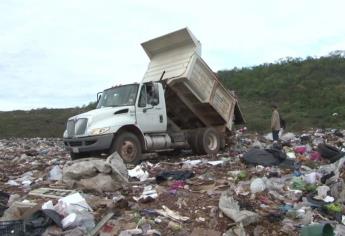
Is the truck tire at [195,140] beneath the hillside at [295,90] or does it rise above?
beneath

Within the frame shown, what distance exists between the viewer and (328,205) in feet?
21.3

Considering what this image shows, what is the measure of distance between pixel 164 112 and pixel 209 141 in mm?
1768

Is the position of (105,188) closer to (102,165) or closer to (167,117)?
(102,165)

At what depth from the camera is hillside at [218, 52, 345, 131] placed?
2480 centimetres

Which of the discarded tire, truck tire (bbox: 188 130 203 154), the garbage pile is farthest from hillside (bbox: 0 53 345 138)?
the garbage pile

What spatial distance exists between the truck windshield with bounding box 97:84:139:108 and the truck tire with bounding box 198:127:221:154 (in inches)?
90.7

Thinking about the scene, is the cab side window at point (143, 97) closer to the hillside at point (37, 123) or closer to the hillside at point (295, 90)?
the hillside at point (295, 90)

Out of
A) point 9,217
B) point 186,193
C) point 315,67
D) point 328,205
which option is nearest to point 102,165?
point 186,193

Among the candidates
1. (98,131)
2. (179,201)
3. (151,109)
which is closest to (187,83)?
→ (151,109)

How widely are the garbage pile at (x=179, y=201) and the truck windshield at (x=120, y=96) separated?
7.92ft

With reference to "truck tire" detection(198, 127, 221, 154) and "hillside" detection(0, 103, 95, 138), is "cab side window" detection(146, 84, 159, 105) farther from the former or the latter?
"hillside" detection(0, 103, 95, 138)

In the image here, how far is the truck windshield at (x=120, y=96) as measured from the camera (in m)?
11.4

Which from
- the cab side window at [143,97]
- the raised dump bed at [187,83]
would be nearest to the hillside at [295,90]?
the raised dump bed at [187,83]

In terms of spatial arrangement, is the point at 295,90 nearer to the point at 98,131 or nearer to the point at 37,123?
the point at 37,123
